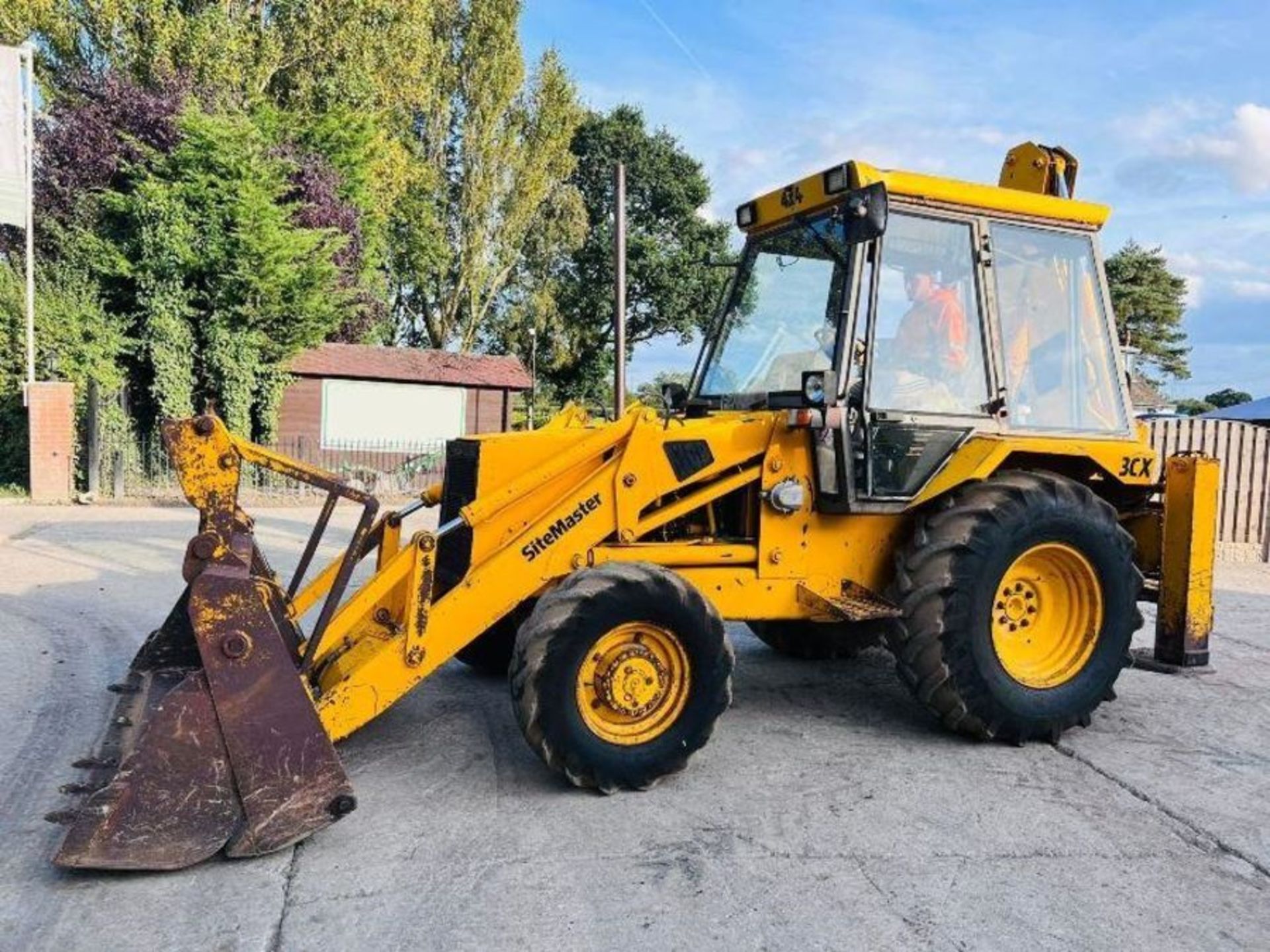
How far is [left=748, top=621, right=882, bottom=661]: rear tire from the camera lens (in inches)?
252

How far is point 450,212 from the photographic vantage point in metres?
29.0

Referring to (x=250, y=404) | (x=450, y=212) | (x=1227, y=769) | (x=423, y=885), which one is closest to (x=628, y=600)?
(x=423, y=885)

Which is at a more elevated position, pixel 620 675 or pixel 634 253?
pixel 634 253

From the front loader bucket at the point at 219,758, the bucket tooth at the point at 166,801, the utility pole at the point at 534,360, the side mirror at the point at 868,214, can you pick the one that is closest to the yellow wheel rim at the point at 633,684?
the front loader bucket at the point at 219,758

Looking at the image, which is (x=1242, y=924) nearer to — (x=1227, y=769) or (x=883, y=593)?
(x=1227, y=769)

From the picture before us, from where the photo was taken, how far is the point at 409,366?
77.0ft

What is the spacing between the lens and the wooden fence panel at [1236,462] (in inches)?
492

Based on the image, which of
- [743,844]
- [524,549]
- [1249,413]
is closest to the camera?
[743,844]

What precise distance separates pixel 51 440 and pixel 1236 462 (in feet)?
58.2

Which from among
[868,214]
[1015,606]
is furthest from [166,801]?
[1015,606]

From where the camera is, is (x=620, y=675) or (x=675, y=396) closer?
(x=620, y=675)

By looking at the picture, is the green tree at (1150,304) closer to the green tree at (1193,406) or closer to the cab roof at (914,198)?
the green tree at (1193,406)

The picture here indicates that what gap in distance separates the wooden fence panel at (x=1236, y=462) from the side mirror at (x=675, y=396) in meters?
8.84

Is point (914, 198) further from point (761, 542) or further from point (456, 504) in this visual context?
point (456, 504)
